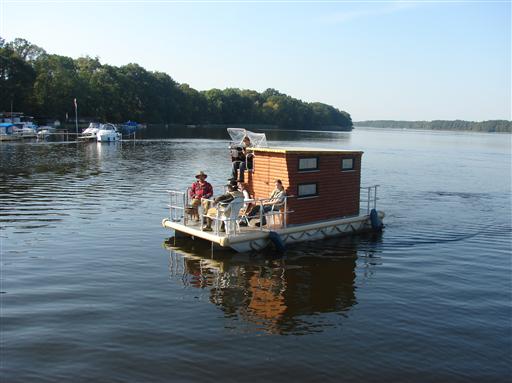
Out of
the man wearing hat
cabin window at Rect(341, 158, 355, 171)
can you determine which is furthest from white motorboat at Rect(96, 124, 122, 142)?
cabin window at Rect(341, 158, 355, 171)

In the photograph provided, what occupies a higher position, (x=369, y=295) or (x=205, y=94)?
(x=205, y=94)

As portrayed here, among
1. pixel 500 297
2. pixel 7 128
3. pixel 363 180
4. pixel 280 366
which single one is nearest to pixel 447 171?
pixel 363 180

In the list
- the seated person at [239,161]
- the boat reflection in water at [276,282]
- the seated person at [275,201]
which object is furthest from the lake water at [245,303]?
the seated person at [239,161]

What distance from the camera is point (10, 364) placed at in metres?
10.2

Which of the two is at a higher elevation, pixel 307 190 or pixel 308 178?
pixel 308 178

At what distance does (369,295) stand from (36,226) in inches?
588

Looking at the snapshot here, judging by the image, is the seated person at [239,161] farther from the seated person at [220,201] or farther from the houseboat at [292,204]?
the seated person at [220,201]

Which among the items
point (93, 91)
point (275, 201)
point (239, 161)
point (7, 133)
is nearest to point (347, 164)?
point (275, 201)

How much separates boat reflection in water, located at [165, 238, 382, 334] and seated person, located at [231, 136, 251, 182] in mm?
3221

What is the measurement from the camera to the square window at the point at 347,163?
2177 centimetres

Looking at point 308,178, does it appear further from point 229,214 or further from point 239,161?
point 229,214

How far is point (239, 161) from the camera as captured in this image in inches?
832

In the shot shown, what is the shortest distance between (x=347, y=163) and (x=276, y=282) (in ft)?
26.6

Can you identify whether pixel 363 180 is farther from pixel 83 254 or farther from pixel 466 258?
pixel 83 254
